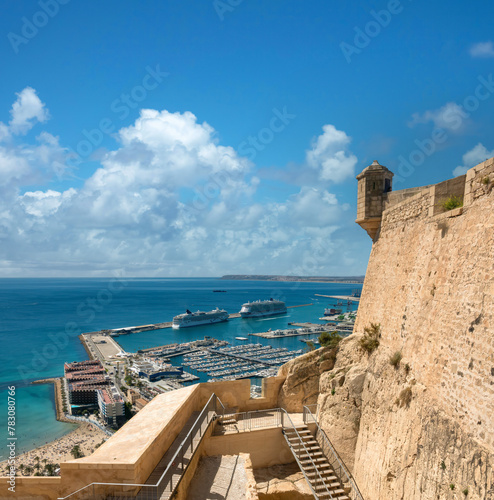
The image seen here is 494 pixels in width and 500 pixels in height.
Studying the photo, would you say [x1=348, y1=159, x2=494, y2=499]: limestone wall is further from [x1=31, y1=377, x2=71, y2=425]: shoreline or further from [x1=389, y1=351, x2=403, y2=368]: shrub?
[x1=31, y1=377, x2=71, y2=425]: shoreline

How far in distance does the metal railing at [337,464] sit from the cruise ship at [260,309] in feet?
297

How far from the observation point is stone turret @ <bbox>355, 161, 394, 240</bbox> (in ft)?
38.1

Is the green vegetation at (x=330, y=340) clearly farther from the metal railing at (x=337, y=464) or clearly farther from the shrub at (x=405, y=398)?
the shrub at (x=405, y=398)

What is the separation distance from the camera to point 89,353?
6006 centimetres

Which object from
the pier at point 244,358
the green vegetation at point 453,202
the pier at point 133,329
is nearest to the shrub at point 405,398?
the green vegetation at point 453,202

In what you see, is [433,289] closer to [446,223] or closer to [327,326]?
[446,223]

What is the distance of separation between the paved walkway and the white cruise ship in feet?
257

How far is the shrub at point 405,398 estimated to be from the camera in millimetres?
7870

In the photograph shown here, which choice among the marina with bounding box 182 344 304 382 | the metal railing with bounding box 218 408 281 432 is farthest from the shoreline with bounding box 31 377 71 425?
the metal railing with bounding box 218 408 281 432

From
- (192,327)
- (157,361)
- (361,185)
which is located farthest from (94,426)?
(192,327)

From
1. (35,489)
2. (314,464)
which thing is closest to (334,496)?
(314,464)

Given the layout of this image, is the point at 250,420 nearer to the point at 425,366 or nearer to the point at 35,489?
the point at 425,366

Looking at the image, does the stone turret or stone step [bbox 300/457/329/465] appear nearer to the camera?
stone step [bbox 300/457/329/465]

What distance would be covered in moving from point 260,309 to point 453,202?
315ft
